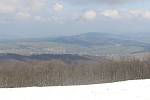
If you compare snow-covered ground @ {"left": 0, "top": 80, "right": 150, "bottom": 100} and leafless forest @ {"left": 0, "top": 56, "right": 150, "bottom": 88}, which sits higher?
snow-covered ground @ {"left": 0, "top": 80, "right": 150, "bottom": 100}

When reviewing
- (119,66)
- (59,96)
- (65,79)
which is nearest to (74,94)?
(59,96)

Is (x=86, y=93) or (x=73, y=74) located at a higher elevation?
(x=86, y=93)

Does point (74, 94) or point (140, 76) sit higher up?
point (74, 94)

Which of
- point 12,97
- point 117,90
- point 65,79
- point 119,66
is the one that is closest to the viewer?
point 12,97

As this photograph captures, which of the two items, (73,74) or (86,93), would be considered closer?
(86,93)

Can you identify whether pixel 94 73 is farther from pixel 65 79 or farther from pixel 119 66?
pixel 65 79

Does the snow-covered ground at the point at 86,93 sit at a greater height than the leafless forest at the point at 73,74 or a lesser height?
greater

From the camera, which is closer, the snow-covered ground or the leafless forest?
the snow-covered ground

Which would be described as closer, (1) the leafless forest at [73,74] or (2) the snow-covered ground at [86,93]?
(2) the snow-covered ground at [86,93]
